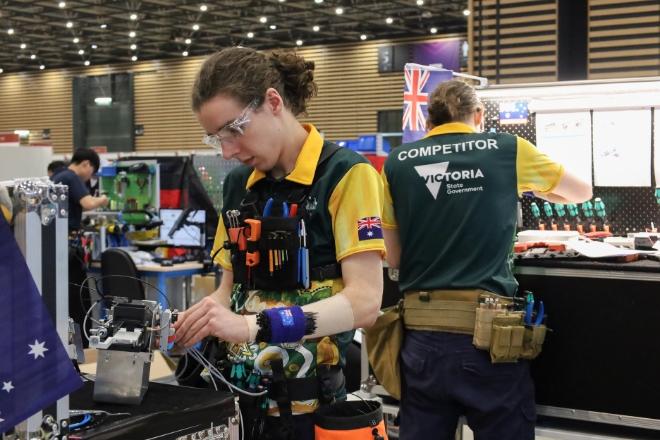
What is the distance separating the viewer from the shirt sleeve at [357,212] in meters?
1.64

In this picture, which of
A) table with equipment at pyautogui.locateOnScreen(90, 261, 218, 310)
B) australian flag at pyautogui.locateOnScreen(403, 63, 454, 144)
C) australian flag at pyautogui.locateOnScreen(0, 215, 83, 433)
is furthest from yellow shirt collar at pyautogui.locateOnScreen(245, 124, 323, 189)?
table with equipment at pyautogui.locateOnScreen(90, 261, 218, 310)

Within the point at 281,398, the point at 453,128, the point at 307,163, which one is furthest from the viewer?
the point at 453,128

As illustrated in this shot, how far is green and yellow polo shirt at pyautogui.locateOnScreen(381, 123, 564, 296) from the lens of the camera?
8.86ft

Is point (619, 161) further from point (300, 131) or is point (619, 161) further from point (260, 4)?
point (260, 4)

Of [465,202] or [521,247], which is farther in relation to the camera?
[521,247]

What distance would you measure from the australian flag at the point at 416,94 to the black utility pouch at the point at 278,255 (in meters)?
2.66

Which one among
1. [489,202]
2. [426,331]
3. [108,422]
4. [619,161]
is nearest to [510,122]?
[619,161]

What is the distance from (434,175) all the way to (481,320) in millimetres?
574

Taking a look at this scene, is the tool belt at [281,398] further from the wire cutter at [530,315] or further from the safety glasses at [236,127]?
the wire cutter at [530,315]

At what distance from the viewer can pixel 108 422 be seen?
1227 mm

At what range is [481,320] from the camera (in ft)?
8.59

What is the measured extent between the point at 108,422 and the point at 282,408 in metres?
0.50

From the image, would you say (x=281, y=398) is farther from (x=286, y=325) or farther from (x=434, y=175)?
(x=434, y=175)

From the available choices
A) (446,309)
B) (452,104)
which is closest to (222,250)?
(446,309)
